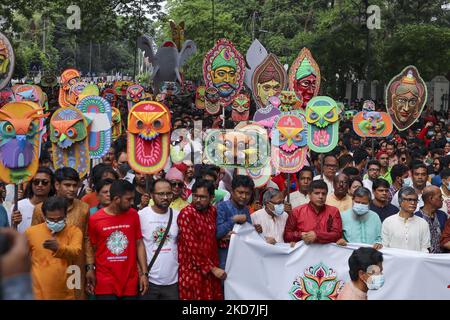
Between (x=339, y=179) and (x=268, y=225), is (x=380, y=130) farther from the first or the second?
(x=268, y=225)

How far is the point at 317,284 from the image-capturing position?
630cm

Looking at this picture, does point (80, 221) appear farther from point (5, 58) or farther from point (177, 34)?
point (177, 34)

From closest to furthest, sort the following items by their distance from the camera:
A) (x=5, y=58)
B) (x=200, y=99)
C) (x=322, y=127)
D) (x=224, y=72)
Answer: (x=322, y=127) < (x=5, y=58) < (x=224, y=72) < (x=200, y=99)

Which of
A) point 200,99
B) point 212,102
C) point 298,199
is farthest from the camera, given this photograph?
point 200,99

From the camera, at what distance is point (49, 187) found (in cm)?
638

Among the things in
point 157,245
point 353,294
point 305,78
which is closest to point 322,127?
point 157,245

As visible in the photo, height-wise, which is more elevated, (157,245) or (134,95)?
(134,95)

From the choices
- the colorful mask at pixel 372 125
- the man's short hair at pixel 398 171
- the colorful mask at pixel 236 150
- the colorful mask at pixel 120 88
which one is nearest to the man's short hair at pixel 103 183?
the colorful mask at pixel 236 150

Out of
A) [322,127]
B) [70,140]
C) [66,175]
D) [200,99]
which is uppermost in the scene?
[200,99]

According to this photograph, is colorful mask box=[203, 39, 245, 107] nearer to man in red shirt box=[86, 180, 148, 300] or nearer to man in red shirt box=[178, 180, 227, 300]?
man in red shirt box=[178, 180, 227, 300]

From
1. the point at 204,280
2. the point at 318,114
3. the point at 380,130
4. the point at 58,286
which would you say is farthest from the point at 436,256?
the point at 380,130

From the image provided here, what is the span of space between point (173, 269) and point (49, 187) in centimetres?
121

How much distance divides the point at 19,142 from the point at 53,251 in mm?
1763

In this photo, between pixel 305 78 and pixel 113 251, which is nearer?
pixel 113 251
